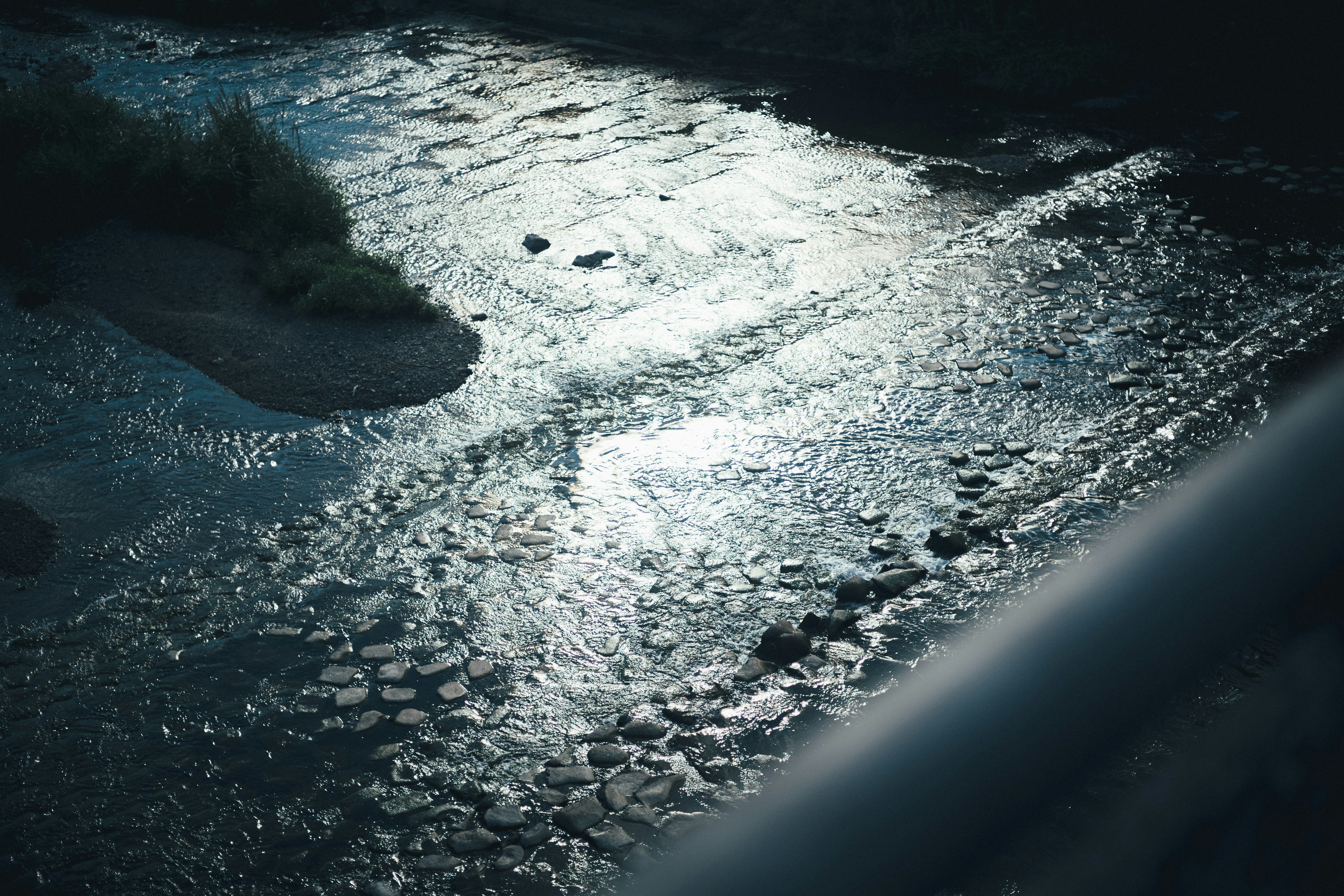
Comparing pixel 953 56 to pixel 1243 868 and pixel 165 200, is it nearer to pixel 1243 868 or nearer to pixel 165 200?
pixel 165 200

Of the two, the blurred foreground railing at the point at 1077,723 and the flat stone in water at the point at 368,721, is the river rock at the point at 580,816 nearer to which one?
the blurred foreground railing at the point at 1077,723

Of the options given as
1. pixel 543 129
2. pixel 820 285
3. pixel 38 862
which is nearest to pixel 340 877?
pixel 38 862

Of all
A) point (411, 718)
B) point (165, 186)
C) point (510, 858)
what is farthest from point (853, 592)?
point (165, 186)

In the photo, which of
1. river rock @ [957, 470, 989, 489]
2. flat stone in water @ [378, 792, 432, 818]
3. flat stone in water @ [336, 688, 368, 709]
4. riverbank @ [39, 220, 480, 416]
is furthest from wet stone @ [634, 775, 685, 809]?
riverbank @ [39, 220, 480, 416]

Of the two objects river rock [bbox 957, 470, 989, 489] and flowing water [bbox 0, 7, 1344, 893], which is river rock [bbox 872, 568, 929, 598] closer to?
flowing water [bbox 0, 7, 1344, 893]

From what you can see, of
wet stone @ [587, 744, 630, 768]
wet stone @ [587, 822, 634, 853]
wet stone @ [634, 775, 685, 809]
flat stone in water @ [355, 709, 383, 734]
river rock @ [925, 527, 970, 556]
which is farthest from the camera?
river rock @ [925, 527, 970, 556]

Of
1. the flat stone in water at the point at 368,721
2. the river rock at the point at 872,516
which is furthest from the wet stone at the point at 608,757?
the river rock at the point at 872,516
